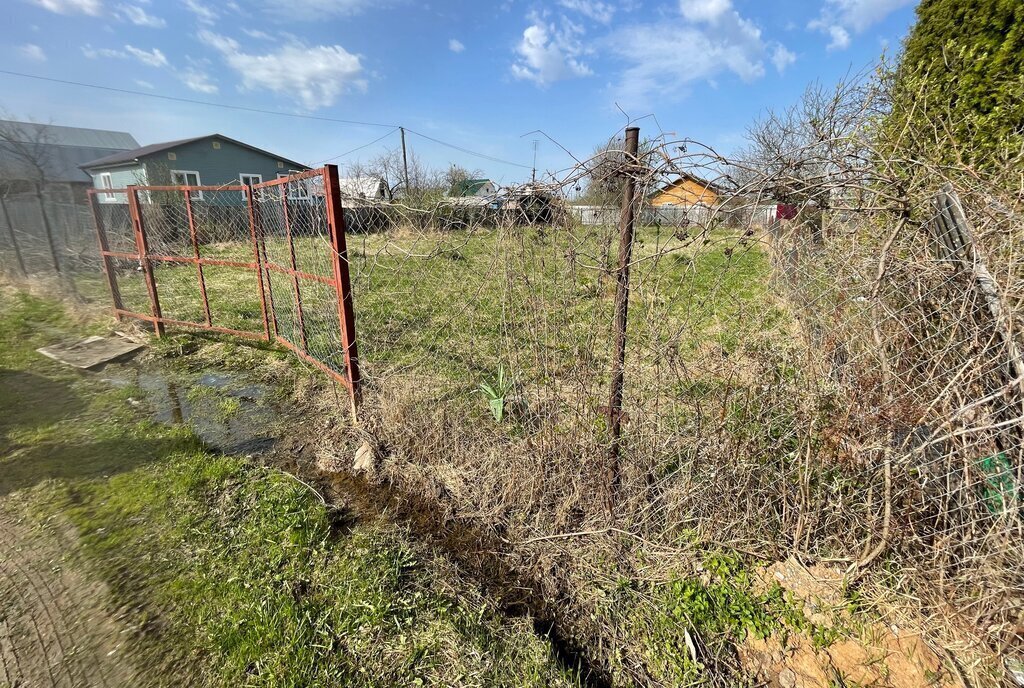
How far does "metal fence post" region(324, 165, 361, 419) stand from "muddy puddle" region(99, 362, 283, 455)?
872 millimetres

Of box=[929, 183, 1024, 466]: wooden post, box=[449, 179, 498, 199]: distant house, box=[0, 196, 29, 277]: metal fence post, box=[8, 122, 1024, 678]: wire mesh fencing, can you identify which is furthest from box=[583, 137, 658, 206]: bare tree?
box=[0, 196, 29, 277]: metal fence post

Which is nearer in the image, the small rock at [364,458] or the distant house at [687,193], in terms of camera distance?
the distant house at [687,193]

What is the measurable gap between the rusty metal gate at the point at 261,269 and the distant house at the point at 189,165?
9.23 metres

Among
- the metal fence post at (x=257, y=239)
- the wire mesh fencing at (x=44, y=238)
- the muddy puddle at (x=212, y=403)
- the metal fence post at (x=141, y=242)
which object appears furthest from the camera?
the wire mesh fencing at (x=44, y=238)

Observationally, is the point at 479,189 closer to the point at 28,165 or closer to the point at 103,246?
the point at 103,246

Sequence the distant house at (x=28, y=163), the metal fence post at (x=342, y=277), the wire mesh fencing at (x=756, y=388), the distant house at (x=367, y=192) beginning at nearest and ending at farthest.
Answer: the wire mesh fencing at (x=756, y=388) < the metal fence post at (x=342, y=277) < the distant house at (x=367, y=192) < the distant house at (x=28, y=163)

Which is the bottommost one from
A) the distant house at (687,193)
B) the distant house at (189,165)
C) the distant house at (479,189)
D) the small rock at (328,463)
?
the small rock at (328,463)

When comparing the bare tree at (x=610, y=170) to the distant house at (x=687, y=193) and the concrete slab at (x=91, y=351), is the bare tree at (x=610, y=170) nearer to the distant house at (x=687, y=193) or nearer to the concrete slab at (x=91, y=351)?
the distant house at (x=687, y=193)

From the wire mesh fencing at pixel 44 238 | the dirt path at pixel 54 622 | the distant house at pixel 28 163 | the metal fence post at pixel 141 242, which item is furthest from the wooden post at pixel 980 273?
the distant house at pixel 28 163

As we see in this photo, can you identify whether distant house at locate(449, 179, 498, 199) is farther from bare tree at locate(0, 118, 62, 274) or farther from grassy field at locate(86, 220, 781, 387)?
bare tree at locate(0, 118, 62, 274)

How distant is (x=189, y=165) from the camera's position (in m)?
19.9

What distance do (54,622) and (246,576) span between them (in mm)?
817

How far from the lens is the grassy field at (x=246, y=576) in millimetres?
1959

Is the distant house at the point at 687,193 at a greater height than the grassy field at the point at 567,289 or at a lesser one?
greater
